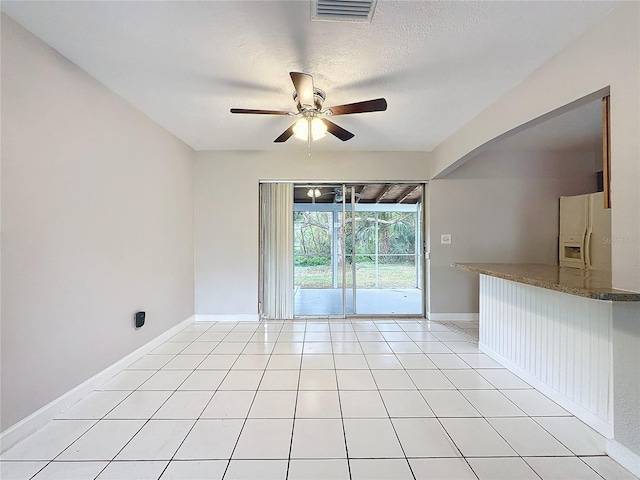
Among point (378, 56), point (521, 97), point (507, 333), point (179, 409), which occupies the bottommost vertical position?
point (179, 409)

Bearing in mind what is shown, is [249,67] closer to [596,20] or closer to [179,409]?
[596,20]

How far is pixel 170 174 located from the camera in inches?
135

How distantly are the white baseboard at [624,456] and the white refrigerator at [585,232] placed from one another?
2.52m

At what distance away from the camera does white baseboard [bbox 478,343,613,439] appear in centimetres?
174

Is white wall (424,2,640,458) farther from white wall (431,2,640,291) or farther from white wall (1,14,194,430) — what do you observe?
white wall (1,14,194,430)

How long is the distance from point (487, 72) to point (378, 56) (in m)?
0.88

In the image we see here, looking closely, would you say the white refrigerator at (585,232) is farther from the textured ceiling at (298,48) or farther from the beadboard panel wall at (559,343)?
the textured ceiling at (298,48)

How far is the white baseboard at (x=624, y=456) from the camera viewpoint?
1.48m

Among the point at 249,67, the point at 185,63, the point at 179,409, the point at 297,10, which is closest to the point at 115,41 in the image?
the point at 185,63

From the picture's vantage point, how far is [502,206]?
4125mm

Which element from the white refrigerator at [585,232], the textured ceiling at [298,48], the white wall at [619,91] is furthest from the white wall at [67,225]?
the white refrigerator at [585,232]

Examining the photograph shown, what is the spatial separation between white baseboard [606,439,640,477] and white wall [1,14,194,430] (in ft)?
11.1

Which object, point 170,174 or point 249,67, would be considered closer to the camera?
point 249,67

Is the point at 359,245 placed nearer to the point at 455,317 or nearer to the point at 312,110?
the point at 455,317
